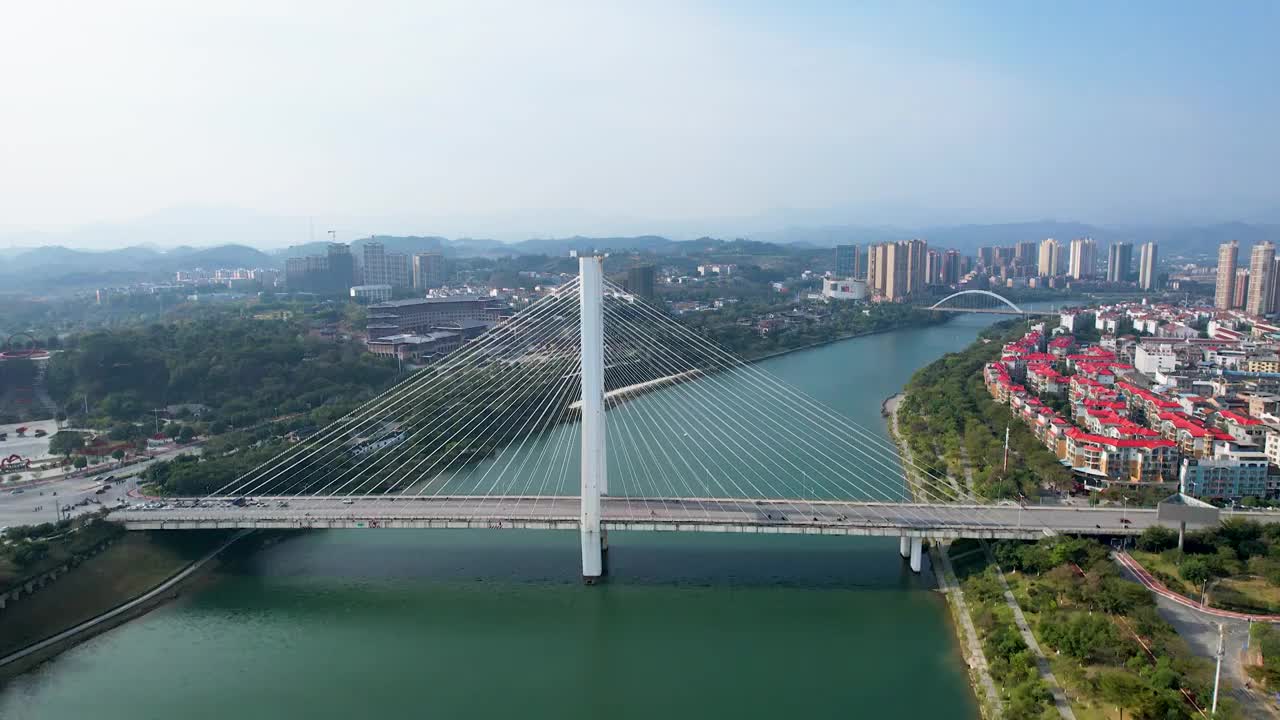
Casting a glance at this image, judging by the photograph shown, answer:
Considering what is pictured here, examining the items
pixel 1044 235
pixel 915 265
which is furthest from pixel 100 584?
pixel 1044 235

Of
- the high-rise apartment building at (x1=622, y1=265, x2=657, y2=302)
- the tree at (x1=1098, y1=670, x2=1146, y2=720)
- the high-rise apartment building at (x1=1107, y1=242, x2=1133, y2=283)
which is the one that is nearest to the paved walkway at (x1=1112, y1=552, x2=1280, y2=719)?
the tree at (x1=1098, y1=670, x2=1146, y2=720)

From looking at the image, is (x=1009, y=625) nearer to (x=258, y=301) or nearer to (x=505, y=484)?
(x=505, y=484)

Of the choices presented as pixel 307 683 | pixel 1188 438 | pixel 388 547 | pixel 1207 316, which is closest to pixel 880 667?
pixel 307 683

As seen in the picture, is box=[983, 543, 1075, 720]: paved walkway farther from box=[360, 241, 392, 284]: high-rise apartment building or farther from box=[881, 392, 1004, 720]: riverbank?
box=[360, 241, 392, 284]: high-rise apartment building

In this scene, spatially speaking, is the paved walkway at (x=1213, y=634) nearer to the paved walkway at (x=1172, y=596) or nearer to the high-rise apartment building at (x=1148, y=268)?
the paved walkway at (x=1172, y=596)

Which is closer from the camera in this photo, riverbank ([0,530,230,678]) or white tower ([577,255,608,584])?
riverbank ([0,530,230,678])

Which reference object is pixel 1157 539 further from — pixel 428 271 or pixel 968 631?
pixel 428 271

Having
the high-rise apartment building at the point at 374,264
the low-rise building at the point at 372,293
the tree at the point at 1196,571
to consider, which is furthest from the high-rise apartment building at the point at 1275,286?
the high-rise apartment building at the point at 374,264
